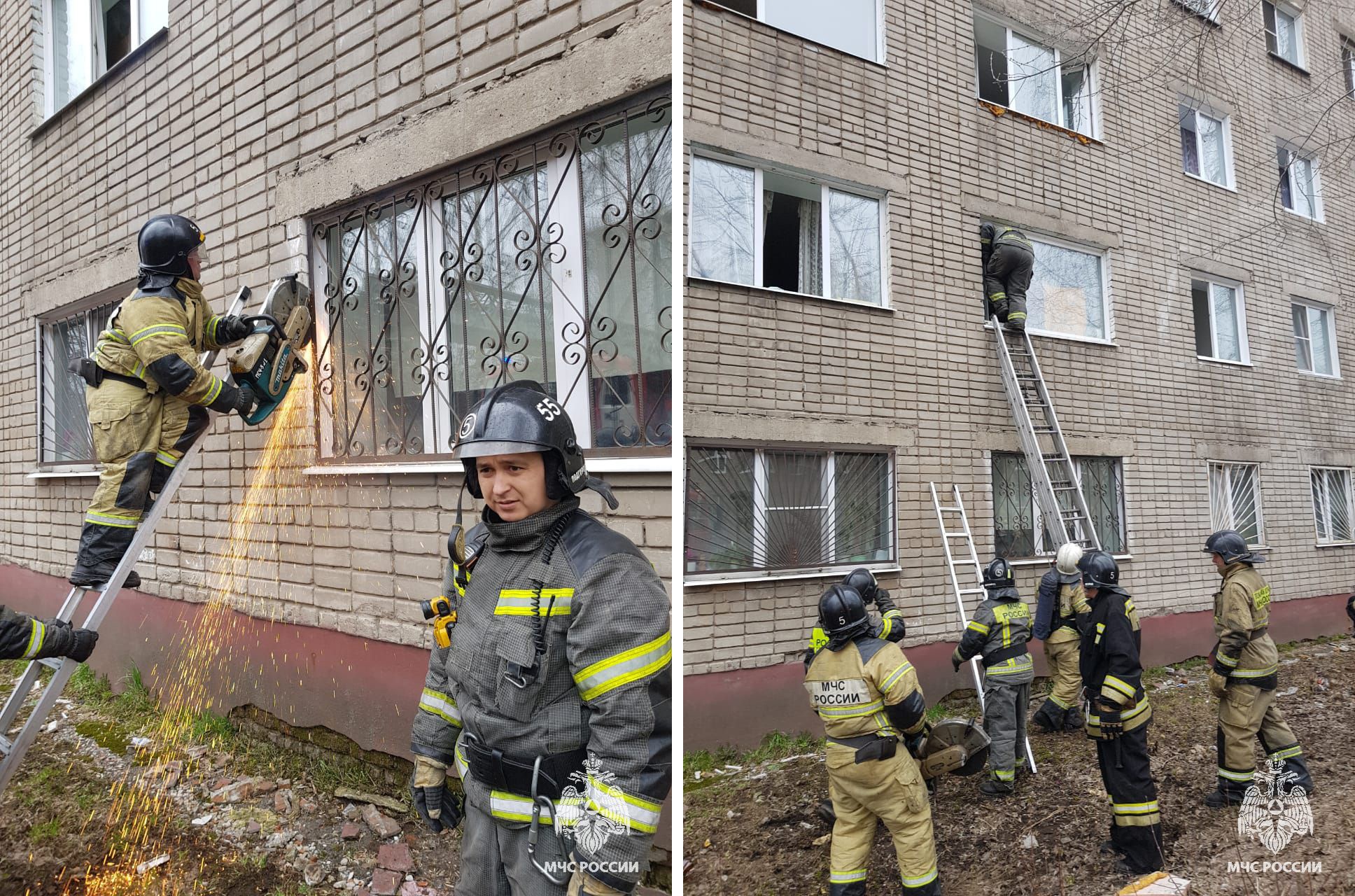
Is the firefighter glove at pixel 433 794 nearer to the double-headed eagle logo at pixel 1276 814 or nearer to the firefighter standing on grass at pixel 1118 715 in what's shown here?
the firefighter standing on grass at pixel 1118 715

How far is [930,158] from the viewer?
5.91 ft

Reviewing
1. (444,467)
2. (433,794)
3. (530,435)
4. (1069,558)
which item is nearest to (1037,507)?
(1069,558)

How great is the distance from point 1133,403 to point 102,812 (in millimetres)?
4882

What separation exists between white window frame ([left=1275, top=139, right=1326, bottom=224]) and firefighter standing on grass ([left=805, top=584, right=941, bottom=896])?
148cm

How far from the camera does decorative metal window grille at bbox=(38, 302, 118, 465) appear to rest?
6324mm

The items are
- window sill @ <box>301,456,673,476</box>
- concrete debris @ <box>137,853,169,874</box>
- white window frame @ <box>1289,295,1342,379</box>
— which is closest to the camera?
white window frame @ <box>1289,295,1342,379</box>

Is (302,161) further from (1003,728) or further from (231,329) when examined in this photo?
(1003,728)

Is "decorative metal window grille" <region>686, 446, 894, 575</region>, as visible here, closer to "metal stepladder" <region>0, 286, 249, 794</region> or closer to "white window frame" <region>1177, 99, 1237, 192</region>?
"white window frame" <region>1177, 99, 1237, 192</region>

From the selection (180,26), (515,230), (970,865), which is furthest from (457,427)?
(180,26)

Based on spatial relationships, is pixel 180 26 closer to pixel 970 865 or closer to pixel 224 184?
pixel 224 184

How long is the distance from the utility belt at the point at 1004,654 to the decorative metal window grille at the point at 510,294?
1.42 meters

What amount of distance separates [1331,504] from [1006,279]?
39.6 inches

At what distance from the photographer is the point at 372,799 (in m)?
3.91

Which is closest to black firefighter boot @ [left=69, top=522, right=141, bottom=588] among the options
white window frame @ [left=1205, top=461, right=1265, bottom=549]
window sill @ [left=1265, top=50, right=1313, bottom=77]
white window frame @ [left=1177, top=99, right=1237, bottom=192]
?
white window frame @ [left=1205, top=461, right=1265, bottom=549]
